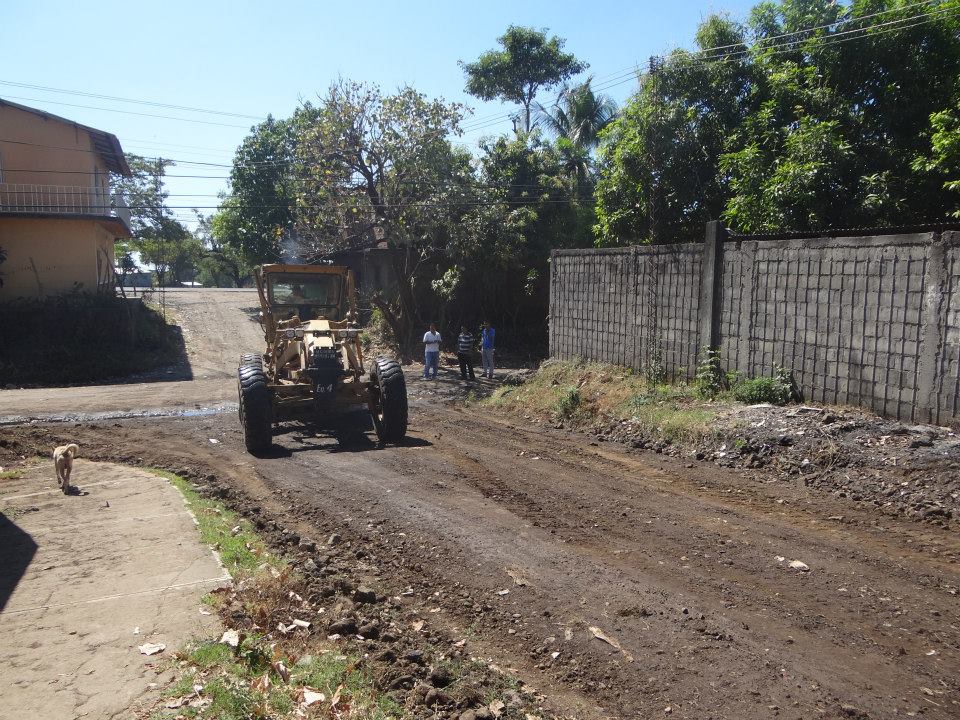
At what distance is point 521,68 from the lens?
35500 millimetres

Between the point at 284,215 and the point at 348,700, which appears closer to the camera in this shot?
the point at 348,700

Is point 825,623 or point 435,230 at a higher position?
point 435,230

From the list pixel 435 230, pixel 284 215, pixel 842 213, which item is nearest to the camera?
pixel 842 213

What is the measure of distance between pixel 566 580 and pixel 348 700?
2.18 meters

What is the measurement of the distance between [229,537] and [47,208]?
22.2 meters

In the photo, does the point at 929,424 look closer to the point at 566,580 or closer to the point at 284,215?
the point at 566,580

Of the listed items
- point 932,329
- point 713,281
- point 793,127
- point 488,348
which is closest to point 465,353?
point 488,348

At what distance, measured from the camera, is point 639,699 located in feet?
14.1

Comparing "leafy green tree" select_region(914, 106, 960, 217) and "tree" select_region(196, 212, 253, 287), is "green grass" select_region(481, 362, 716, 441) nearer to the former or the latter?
"leafy green tree" select_region(914, 106, 960, 217)

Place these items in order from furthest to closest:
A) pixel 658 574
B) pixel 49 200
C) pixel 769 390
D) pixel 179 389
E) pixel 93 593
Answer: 1. pixel 49 200
2. pixel 179 389
3. pixel 769 390
4. pixel 658 574
5. pixel 93 593

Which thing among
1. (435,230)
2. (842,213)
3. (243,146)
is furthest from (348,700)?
(243,146)

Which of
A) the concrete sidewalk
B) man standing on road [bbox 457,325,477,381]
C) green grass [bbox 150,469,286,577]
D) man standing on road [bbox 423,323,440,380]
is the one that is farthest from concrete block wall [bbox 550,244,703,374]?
the concrete sidewalk

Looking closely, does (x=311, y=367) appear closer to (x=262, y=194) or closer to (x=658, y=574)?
(x=658, y=574)

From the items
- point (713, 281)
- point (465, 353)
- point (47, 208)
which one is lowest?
point (465, 353)
